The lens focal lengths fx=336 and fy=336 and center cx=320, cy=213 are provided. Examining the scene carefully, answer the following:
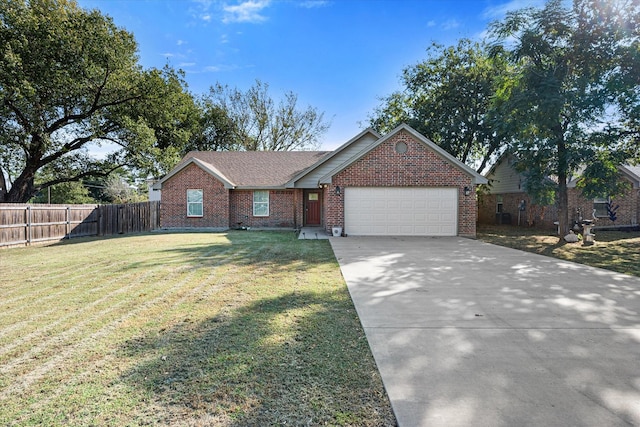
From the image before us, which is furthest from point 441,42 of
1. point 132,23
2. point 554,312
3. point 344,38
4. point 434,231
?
point 554,312

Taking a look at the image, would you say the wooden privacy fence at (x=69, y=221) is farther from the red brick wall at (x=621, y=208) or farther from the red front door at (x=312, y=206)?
the red brick wall at (x=621, y=208)

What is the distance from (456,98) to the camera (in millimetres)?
20750

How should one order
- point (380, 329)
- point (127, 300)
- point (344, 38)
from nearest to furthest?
point (380, 329), point (127, 300), point (344, 38)

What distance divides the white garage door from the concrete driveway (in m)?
6.91

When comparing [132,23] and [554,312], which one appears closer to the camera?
[554,312]

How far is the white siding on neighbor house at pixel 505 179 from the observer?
22.0 m

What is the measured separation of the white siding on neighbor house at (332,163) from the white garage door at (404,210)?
12.6ft

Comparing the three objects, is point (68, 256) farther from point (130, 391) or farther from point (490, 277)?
point (490, 277)

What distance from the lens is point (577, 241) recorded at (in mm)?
13164

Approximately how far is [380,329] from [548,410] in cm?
183

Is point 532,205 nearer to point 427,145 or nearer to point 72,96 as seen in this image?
point 427,145

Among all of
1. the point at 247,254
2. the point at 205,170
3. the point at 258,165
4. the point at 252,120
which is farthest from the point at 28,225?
the point at 252,120

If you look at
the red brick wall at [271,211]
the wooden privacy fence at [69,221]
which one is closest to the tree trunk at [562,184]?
the red brick wall at [271,211]

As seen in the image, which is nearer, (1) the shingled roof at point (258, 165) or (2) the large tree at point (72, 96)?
(2) the large tree at point (72, 96)
